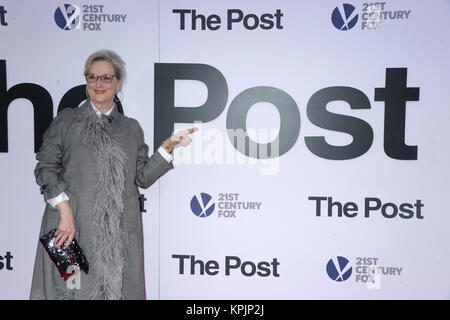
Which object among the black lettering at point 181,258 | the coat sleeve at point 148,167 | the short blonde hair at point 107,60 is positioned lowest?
the black lettering at point 181,258

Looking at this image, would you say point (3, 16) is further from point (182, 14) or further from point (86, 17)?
point (182, 14)

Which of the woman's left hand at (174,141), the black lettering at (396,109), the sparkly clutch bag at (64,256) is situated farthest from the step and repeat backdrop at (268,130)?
the sparkly clutch bag at (64,256)

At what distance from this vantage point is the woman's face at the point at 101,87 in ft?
5.99

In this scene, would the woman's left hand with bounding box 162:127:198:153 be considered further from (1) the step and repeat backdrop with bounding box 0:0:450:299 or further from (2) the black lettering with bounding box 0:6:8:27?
(2) the black lettering with bounding box 0:6:8:27

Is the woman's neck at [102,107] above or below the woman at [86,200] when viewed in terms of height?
above

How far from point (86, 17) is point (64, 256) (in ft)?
5.10

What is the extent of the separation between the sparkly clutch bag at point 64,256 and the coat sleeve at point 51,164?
8.1 inches

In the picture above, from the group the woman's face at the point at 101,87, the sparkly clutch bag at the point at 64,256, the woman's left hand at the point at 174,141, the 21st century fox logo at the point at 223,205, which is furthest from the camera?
the 21st century fox logo at the point at 223,205

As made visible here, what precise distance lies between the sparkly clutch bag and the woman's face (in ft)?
2.36

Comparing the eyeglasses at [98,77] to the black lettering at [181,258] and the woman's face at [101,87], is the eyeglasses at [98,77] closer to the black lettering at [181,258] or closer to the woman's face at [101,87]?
the woman's face at [101,87]

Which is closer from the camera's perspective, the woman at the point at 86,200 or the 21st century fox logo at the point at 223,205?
the woman at the point at 86,200

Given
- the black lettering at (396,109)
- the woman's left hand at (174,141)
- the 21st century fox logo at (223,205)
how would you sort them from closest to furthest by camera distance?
the woman's left hand at (174,141), the black lettering at (396,109), the 21st century fox logo at (223,205)

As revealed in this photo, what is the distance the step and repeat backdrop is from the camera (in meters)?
2.20

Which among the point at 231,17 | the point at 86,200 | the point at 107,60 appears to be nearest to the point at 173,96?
the point at 107,60
